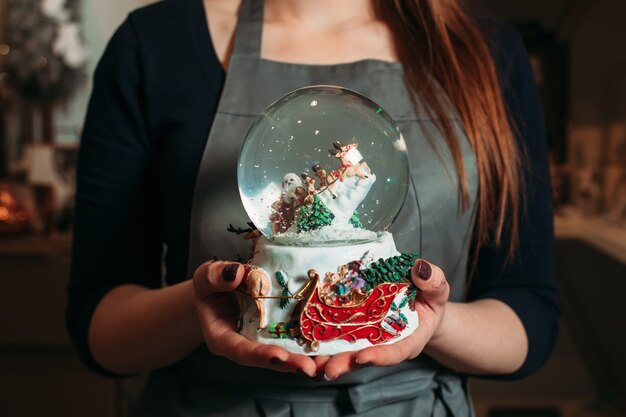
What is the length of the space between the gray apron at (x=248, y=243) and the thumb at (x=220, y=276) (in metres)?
0.18

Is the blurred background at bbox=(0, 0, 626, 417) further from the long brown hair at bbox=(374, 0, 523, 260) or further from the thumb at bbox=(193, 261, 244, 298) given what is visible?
the thumb at bbox=(193, 261, 244, 298)

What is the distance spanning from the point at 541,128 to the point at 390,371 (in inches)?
14.1

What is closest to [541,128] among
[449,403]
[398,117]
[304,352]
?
[398,117]

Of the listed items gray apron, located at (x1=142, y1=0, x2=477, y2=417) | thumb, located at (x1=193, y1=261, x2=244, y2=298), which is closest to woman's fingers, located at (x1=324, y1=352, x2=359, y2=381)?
thumb, located at (x1=193, y1=261, x2=244, y2=298)

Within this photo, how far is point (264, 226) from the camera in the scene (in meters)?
0.71

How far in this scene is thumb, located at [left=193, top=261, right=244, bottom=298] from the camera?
0.64 m

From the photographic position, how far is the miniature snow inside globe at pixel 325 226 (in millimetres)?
647

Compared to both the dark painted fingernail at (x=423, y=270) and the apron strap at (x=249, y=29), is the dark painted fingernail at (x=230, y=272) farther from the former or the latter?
the apron strap at (x=249, y=29)

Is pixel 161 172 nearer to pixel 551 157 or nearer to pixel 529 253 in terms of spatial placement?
pixel 529 253

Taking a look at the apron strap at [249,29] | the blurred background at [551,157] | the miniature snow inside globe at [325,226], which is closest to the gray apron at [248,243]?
the apron strap at [249,29]

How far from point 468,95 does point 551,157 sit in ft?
5.39

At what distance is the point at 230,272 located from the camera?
64cm

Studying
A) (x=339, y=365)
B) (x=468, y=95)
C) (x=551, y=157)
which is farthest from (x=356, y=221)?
(x=551, y=157)

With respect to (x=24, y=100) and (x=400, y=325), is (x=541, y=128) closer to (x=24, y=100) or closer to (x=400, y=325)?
(x=400, y=325)
